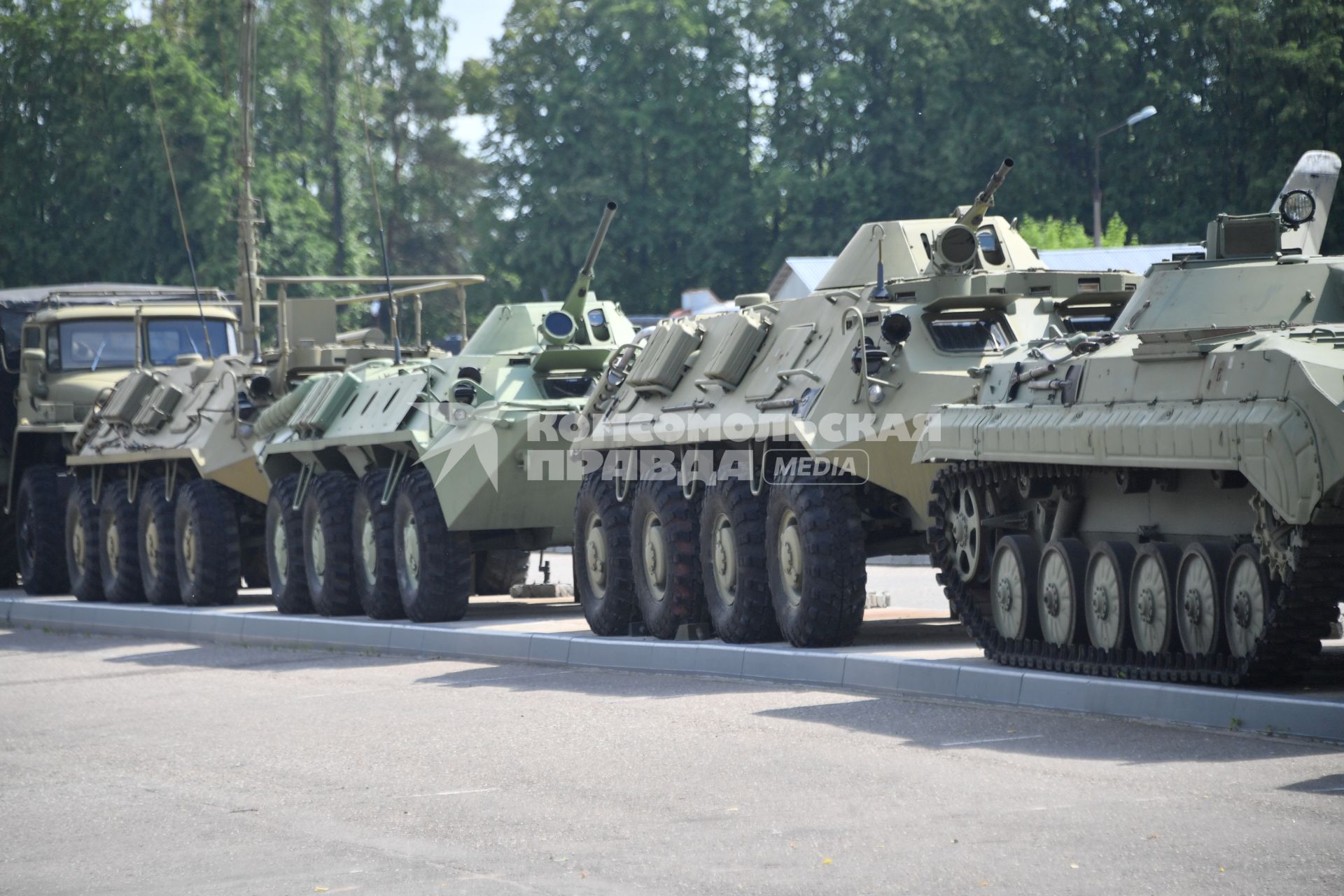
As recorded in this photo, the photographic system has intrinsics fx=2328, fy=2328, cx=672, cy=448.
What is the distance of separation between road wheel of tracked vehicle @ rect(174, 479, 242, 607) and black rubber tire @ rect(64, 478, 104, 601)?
2412 mm

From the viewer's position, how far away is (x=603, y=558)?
58.1 ft

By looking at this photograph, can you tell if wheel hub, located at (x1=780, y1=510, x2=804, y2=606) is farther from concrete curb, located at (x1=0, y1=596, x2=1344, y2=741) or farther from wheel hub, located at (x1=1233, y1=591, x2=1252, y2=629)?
wheel hub, located at (x1=1233, y1=591, x2=1252, y2=629)

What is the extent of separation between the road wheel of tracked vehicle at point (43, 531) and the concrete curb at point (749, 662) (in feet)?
11.7

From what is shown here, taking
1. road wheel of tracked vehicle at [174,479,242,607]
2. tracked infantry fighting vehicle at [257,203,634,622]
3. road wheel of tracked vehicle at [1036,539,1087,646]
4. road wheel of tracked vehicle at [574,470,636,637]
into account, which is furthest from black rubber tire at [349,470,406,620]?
road wheel of tracked vehicle at [1036,539,1087,646]

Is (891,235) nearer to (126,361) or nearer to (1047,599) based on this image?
(1047,599)

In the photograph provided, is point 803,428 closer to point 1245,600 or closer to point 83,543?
point 1245,600

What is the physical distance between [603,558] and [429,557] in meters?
2.16

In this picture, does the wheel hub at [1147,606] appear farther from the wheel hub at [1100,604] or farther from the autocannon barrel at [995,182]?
the autocannon barrel at [995,182]

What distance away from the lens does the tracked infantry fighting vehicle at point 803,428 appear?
14.7 m

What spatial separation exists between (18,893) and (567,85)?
51.5 meters

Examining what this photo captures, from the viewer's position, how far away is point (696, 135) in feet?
191

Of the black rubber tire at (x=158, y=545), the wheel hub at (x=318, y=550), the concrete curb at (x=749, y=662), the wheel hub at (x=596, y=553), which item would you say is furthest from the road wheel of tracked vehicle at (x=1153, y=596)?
the black rubber tire at (x=158, y=545)

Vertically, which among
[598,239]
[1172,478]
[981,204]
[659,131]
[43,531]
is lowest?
[43,531]

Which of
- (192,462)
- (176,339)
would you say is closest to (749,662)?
(192,462)
